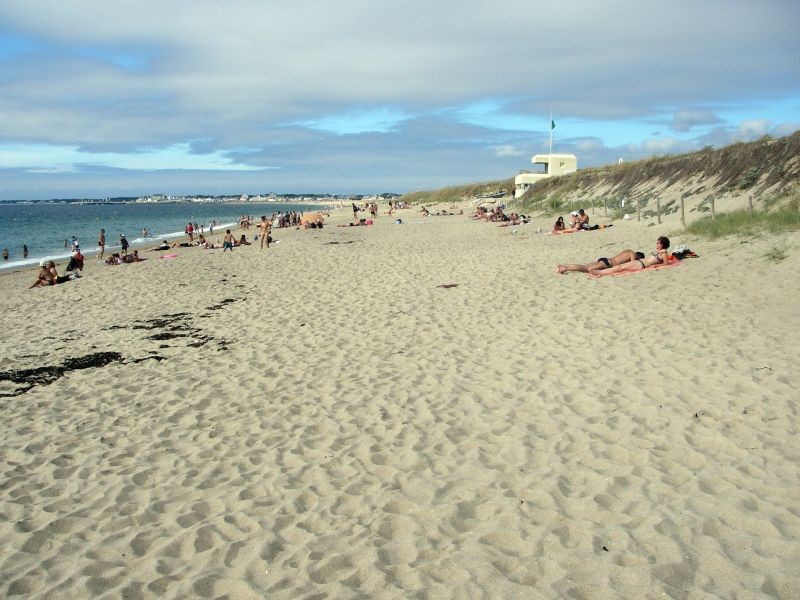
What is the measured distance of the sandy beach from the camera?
3301 mm

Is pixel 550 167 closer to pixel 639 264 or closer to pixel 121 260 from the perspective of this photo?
pixel 121 260

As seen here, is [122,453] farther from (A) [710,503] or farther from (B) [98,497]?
(A) [710,503]

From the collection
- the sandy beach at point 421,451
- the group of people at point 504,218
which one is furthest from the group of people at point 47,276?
the group of people at point 504,218

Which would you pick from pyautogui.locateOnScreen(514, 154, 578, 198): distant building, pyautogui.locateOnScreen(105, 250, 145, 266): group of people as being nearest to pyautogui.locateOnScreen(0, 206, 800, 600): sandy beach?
pyautogui.locateOnScreen(105, 250, 145, 266): group of people

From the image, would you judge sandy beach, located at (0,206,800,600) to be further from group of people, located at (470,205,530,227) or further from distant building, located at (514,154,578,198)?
distant building, located at (514,154,578,198)

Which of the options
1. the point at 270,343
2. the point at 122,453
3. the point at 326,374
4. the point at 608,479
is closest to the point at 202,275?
the point at 270,343

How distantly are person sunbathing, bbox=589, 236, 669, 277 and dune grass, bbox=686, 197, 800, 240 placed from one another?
100.0 inches

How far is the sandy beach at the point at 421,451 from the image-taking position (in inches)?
130

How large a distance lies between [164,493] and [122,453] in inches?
37.5

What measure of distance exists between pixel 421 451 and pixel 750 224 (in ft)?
40.7

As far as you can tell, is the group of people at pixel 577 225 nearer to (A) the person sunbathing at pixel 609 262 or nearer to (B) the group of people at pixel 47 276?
(A) the person sunbathing at pixel 609 262

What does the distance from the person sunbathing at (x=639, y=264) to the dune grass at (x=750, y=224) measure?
8.33ft

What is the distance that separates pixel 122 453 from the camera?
502 cm

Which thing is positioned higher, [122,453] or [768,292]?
[768,292]
